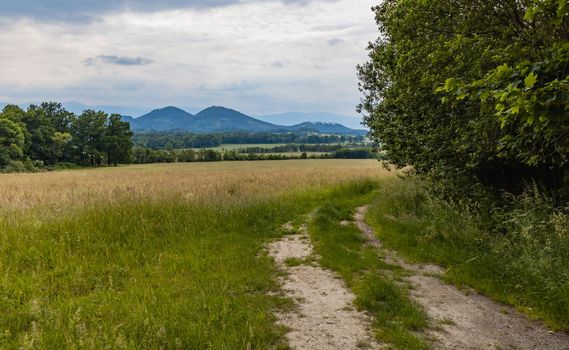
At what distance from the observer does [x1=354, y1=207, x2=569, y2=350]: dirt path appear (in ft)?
16.0

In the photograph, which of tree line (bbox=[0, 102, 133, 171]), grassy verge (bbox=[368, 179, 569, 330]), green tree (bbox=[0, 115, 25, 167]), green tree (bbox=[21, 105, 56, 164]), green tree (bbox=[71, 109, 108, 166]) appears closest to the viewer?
grassy verge (bbox=[368, 179, 569, 330])

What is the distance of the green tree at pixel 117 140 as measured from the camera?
9288cm

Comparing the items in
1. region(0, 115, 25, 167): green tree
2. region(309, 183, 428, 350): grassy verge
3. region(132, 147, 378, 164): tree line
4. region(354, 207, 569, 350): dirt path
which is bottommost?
region(354, 207, 569, 350): dirt path

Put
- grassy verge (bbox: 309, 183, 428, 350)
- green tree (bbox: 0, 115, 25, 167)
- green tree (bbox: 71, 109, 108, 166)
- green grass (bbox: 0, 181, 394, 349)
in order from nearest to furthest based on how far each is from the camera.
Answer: green grass (bbox: 0, 181, 394, 349), grassy verge (bbox: 309, 183, 428, 350), green tree (bbox: 0, 115, 25, 167), green tree (bbox: 71, 109, 108, 166)

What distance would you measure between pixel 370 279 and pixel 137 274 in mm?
4767

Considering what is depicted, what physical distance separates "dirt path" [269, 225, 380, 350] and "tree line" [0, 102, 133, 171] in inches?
3221

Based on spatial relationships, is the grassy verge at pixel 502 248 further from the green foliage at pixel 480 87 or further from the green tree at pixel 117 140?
the green tree at pixel 117 140

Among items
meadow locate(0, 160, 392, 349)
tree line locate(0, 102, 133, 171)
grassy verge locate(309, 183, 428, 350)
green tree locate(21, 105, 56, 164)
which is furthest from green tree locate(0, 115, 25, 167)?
grassy verge locate(309, 183, 428, 350)

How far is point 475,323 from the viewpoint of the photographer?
5469mm

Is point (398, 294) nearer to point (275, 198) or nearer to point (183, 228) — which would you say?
point (183, 228)

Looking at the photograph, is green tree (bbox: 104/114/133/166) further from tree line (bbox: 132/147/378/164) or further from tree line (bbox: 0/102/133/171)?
tree line (bbox: 132/147/378/164)

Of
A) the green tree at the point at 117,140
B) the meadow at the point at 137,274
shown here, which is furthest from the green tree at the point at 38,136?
the meadow at the point at 137,274

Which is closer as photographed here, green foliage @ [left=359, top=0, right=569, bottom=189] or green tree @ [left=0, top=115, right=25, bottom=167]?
green foliage @ [left=359, top=0, right=569, bottom=189]

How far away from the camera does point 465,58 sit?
8.13m
